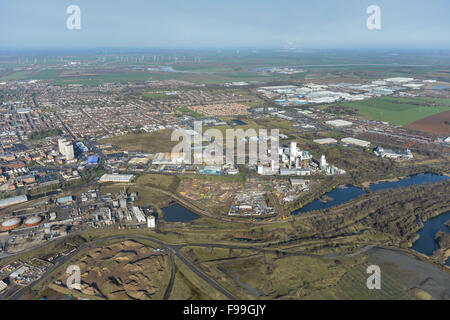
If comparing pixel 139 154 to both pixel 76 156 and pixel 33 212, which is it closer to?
pixel 76 156

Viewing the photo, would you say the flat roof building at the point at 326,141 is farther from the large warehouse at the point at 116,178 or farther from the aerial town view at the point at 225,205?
the large warehouse at the point at 116,178

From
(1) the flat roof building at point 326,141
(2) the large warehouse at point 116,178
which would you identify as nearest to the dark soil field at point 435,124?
(1) the flat roof building at point 326,141

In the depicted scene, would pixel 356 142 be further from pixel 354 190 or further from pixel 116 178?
pixel 116 178

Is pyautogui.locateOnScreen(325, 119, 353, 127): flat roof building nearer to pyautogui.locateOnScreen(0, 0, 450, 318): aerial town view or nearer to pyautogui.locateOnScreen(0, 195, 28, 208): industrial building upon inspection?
pyautogui.locateOnScreen(0, 0, 450, 318): aerial town view

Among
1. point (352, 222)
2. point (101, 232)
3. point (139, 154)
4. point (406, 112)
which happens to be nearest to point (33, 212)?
point (101, 232)

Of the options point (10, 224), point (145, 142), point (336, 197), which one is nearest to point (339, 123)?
point (336, 197)
